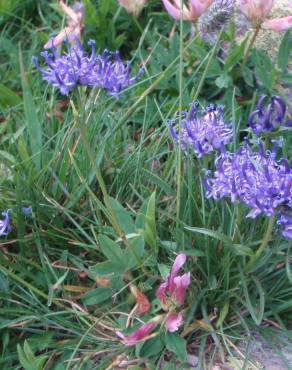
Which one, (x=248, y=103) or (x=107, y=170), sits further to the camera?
(x=248, y=103)

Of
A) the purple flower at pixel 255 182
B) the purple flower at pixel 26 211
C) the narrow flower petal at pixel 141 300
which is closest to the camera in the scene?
the purple flower at pixel 255 182

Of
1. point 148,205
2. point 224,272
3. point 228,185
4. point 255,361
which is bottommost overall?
point 255,361

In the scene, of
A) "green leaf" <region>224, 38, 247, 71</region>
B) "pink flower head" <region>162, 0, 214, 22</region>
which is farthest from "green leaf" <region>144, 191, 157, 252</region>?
"green leaf" <region>224, 38, 247, 71</region>

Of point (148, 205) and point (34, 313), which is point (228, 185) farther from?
point (34, 313)

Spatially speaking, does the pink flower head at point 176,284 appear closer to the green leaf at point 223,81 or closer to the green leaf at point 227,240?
the green leaf at point 227,240

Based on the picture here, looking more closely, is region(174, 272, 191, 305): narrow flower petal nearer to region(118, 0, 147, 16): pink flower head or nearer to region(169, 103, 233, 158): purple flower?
region(169, 103, 233, 158): purple flower

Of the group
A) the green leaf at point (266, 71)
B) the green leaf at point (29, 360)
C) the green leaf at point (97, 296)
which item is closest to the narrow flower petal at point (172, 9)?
the green leaf at point (266, 71)

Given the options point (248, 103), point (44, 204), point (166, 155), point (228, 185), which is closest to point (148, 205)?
point (228, 185)
